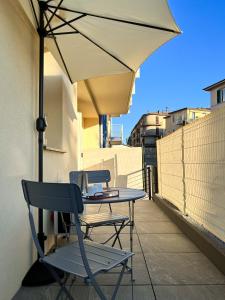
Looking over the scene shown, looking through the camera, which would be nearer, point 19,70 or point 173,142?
point 19,70

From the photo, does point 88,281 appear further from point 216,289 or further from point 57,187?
point 216,289

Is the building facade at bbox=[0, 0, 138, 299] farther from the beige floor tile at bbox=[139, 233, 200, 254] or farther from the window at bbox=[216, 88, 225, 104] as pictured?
the window at bbox=[216, 88, 225, 104]

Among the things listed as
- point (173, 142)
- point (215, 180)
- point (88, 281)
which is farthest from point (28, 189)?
point (173, 142)

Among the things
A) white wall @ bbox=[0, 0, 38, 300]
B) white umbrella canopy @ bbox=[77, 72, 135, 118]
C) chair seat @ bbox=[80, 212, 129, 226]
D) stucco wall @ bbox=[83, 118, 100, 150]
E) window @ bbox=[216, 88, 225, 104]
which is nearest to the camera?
white wall @ bbox=[0, 0, 38, 300]

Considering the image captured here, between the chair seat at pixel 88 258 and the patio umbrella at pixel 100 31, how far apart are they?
2.31 ft

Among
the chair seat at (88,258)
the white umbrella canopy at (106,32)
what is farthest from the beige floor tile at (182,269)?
the white umbrella canopy at (106,32)

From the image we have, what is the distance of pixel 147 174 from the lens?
24.2 ft

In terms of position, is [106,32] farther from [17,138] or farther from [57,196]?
[57,196]

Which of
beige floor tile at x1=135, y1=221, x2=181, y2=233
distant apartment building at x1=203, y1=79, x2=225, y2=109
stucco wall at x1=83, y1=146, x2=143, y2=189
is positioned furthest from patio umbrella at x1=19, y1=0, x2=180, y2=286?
distant apartment building at x1=203, y1=79, x2=225, y2=109

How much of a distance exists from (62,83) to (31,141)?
164cm

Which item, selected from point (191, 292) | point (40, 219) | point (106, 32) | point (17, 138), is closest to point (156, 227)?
point (191, 292)

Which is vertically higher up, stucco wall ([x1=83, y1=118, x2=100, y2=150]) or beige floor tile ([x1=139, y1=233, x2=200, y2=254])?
stucco wall ([x1=83, y1=118, x2=100, y2=150])

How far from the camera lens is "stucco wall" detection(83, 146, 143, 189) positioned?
31.6ft

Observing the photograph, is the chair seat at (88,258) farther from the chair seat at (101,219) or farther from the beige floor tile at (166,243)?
the beige floor tile at (166,243)
